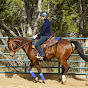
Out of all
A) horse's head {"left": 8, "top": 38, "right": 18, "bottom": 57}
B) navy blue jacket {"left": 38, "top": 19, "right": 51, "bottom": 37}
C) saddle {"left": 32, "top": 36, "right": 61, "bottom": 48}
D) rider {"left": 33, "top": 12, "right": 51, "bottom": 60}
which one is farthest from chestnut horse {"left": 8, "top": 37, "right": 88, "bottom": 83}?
navy blue jacket {"left": 38, "top": 19, "right": 51, "bottom": 37}

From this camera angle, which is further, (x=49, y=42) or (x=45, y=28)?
(x=49, y=42)

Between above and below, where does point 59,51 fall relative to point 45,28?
below

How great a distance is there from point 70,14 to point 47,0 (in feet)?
7.80

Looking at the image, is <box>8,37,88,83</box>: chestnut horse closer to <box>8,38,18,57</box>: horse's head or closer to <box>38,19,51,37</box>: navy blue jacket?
<box>8,38,18,57</box>: horse's head

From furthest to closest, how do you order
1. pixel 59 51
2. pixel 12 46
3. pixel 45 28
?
pixel 12 46
pixel 59 51
pixel 45 28

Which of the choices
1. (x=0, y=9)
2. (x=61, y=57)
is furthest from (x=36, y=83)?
(x=0, y=9)

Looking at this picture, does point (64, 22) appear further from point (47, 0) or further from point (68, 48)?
point (68, 48)

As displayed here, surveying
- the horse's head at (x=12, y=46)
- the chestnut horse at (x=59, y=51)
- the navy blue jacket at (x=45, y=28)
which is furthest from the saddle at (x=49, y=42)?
the horse's head at (x=12, y=46)

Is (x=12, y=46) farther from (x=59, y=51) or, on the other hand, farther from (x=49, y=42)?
(x=59, y=51)

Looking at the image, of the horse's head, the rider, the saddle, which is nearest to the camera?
the rider

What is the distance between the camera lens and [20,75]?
867 cm

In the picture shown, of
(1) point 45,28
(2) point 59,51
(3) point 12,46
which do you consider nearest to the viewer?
(1) point 45,28

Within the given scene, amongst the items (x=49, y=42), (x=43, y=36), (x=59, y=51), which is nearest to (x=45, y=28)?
(x=43, y=36)

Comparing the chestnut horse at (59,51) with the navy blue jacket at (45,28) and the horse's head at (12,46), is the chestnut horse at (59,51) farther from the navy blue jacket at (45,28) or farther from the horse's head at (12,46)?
the navy blue jacket at (45,28)
